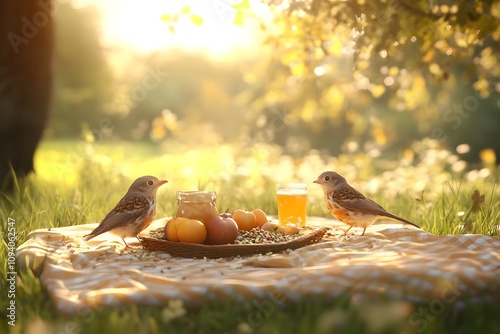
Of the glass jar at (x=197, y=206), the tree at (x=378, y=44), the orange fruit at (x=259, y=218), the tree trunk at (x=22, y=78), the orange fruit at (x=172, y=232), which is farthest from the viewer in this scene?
the tree trunk at (x=22, y=78)

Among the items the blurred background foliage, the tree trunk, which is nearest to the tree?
the blurred background foliage

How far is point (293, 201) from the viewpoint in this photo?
183 inches

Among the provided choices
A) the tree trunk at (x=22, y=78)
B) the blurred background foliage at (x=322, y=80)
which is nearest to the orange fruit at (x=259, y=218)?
the blurred background foliage at (x=322, y=80)

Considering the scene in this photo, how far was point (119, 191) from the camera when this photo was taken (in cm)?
685

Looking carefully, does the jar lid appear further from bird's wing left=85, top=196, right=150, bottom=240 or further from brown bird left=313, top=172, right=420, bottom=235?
brown bird left=313, top=172, right=420, bottom=235

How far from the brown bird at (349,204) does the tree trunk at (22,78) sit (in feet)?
12.0

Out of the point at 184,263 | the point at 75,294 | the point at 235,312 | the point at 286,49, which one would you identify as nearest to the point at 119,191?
the point at 286,49

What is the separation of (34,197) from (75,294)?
276 centimetres

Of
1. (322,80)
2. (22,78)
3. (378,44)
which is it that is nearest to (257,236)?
(378,44)

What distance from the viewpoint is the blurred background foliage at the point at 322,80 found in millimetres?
5355

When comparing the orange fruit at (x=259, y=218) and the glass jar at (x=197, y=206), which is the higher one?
the glass jar at (x=197, y=206)

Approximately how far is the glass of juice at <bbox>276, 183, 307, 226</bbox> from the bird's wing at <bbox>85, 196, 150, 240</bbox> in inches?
41.5

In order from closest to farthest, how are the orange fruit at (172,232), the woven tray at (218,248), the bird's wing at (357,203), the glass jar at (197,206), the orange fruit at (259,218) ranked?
the woven tray at (218,248) → the orange fruit at (172,232) → the glass jar at (197,206) → the bird's wing at (357,203) → the orange fruit at (259,218)

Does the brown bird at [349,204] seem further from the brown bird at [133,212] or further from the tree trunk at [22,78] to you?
the tree trunk at [22,78]
